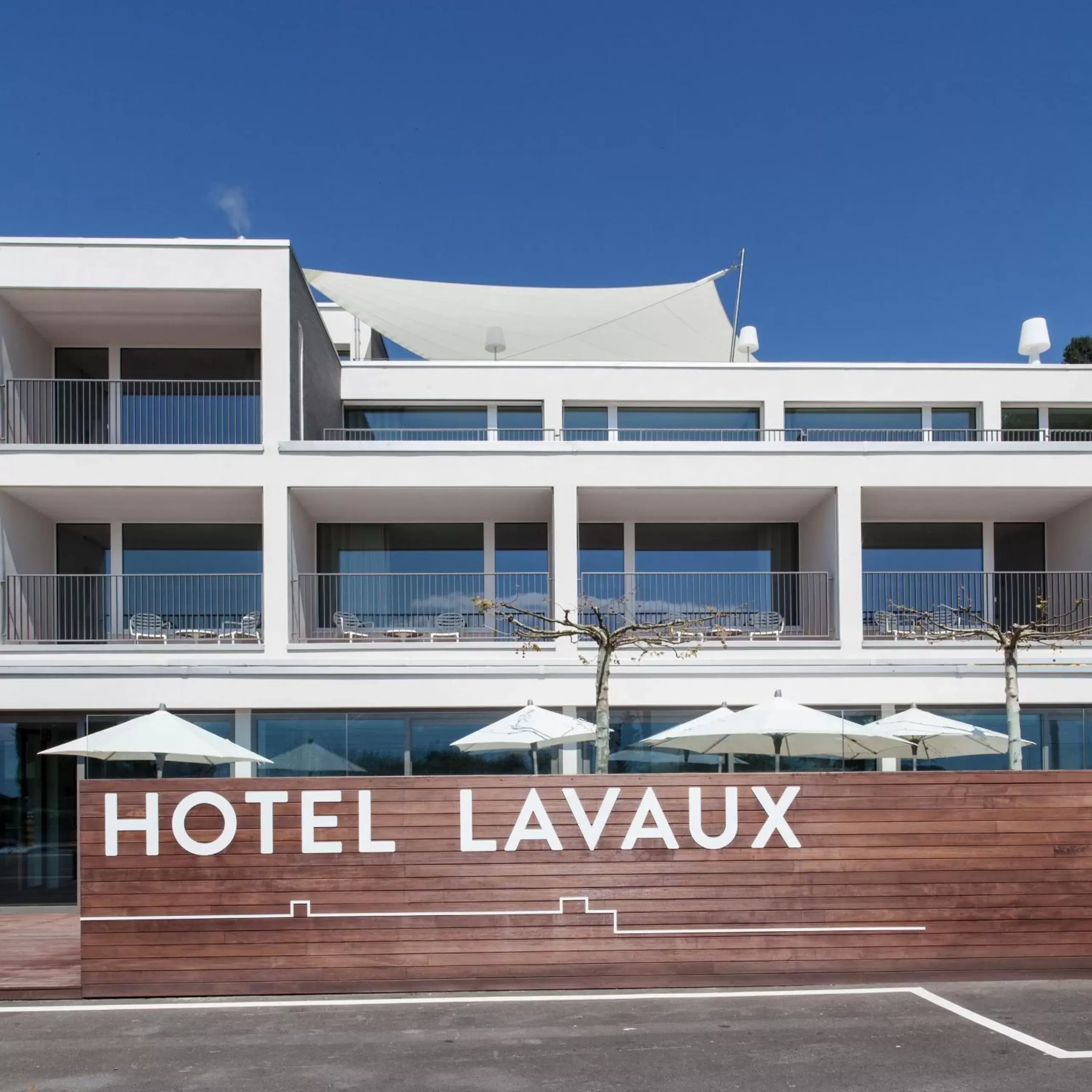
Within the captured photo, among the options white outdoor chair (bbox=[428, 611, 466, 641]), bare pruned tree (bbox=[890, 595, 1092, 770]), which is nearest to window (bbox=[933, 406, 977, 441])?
bare pruned tree (bbox=[890, 595, 1092, 770])

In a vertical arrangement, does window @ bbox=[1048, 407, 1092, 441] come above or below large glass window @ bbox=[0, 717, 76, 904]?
above

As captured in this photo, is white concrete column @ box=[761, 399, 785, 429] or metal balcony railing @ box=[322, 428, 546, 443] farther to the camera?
white concrete column @ box=[761, 399, 785, 429]

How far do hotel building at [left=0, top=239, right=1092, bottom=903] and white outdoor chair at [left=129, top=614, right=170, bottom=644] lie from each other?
38 mm

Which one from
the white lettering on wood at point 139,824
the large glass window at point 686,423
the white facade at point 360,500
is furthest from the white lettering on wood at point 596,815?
the large glass window at point 686,423

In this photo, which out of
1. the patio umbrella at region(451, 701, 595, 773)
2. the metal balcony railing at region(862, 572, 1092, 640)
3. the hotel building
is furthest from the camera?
the metal balcony railing at region(862, 572, 1092, 640)

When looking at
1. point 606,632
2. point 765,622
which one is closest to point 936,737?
point 765,622

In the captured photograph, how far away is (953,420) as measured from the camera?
20719mm

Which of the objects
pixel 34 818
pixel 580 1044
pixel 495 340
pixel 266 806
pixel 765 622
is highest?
pixel 495 340

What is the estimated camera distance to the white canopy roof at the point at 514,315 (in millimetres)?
22938

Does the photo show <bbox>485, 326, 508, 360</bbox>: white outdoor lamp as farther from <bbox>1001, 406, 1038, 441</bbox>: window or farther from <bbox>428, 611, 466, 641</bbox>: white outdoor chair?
<bbox>1001, 406, 1038, 441</bbox>: window

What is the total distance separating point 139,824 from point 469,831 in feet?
8.96

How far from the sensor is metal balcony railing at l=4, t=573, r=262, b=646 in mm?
16688

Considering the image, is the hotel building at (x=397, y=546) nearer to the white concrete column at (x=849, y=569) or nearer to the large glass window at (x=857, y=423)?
the white concrete column at (x=849, y=569)

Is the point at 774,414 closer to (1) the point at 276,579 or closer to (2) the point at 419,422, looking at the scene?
(2) the point at 419,422
